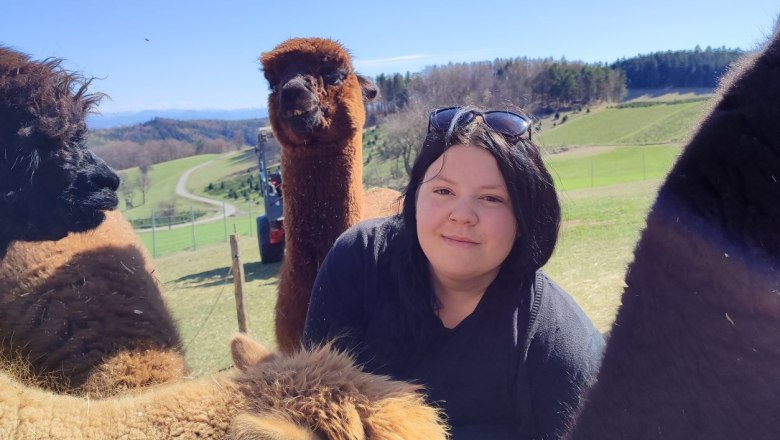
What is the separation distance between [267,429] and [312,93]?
9.51ft

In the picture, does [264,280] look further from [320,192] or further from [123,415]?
[123,415]

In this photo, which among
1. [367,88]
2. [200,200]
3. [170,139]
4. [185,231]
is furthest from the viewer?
[170,139]

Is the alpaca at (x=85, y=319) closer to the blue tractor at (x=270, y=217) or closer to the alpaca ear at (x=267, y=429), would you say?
the alpaca ear at (x=267, y=429)

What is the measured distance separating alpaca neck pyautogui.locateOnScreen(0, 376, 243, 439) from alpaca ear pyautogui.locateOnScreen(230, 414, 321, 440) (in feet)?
0.44

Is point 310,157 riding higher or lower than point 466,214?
higher

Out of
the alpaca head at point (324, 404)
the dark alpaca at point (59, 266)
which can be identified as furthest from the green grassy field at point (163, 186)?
the alpaca head at point (324, 404)

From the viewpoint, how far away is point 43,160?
255cm

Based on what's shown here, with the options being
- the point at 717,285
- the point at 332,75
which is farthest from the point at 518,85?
the point at 717,285

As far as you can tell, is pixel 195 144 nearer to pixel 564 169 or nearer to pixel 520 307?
pixel 564 169

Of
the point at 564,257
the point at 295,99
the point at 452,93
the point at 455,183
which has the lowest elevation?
the point at 564,257

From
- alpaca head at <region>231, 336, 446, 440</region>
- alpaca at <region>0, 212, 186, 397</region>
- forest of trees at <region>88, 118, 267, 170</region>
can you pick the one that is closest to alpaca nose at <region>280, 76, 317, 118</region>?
alpaca at <region>0, 212, 186, 397</region>

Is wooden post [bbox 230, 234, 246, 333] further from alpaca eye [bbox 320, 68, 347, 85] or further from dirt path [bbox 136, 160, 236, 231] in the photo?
dirt path [bbox 136, 160, 236, 231]

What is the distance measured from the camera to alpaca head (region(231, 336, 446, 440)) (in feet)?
3.96

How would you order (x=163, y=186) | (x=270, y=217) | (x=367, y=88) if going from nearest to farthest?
(x=367, y=88)
(x=270, y=217)
(x=163, y=186)
